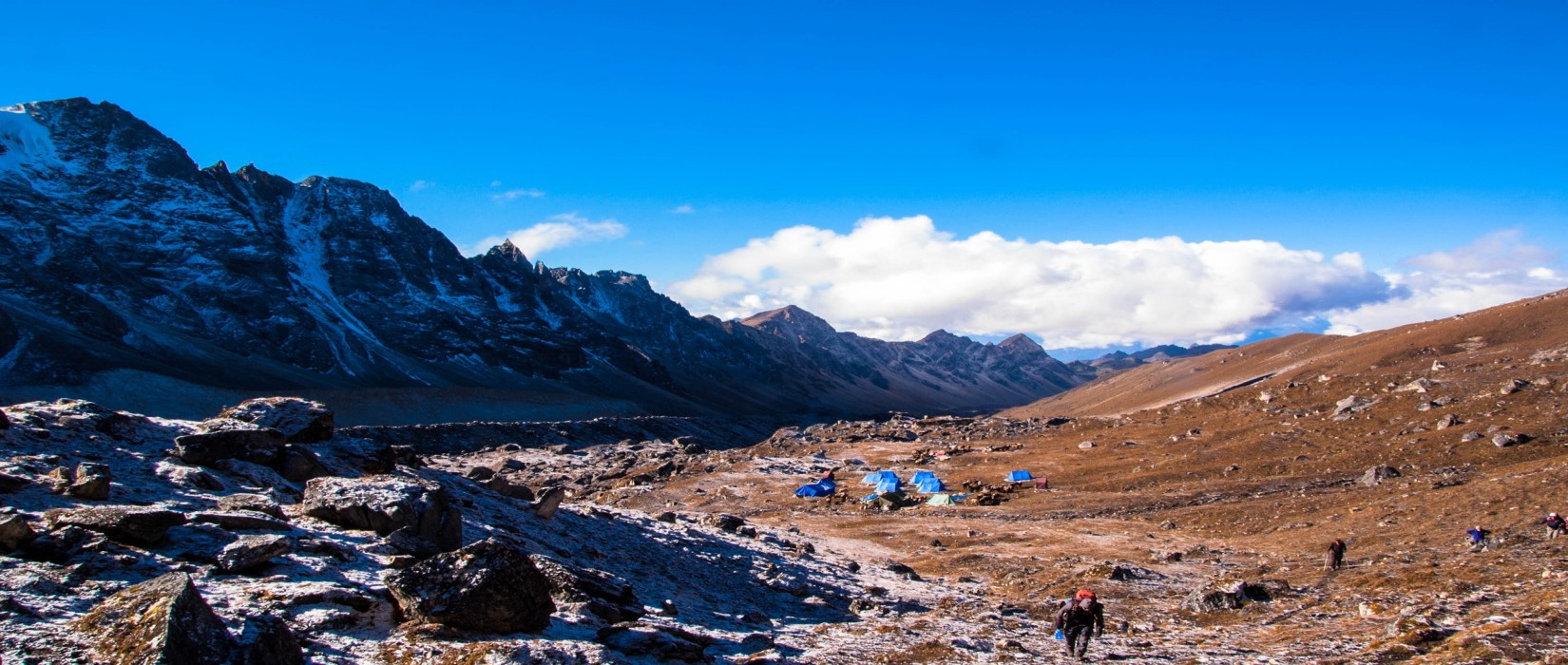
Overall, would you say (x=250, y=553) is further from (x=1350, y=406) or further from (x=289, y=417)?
(x=1350, y=406)

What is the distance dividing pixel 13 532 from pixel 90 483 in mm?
3146

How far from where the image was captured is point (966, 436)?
93375mm

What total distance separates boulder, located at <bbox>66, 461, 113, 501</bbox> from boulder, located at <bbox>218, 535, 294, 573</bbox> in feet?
9.89

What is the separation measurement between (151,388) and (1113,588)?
12633cm

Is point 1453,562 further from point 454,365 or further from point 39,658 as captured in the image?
point 454,365

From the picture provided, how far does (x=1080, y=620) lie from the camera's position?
1568cm

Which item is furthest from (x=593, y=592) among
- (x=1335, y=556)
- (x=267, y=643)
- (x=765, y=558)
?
(x=1335, y=556)

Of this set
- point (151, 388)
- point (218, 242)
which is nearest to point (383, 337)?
point (218, 242)

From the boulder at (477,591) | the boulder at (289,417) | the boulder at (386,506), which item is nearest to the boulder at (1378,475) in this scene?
the boulder at (477,591)

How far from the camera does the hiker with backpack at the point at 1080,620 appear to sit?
51.2 ft

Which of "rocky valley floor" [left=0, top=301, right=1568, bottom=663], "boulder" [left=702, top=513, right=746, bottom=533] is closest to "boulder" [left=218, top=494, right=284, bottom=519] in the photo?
"rocky valley floor" [left=0, top=301, right=1568, bottom=663]

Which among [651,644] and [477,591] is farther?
[651,644]

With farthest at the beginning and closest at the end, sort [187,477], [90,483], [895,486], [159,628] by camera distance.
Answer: [895,486] → [187,477] → [90,483] → [159,628]

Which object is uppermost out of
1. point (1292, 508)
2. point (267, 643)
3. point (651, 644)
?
point (267, 643)
